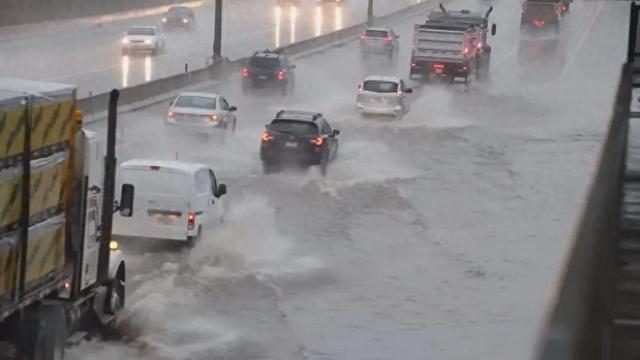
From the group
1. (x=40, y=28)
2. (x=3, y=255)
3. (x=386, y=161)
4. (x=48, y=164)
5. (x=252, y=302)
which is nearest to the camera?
(x=3, y=255)

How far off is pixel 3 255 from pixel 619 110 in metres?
5.39

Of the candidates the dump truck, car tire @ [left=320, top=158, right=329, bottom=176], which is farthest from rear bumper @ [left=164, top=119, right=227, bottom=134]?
the dump truck

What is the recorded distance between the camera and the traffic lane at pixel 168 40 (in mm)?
55125

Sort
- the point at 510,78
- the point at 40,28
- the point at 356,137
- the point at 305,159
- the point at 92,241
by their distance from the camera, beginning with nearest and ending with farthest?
the point at 92,241, the point at 305,159, the point at 356,137, the point at 510,78, the point at 40,28

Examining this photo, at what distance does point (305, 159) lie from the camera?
33375 mm

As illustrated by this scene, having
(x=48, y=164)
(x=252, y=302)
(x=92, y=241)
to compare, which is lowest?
(x=252, y=302)

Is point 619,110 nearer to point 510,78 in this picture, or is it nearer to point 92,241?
point 92,241

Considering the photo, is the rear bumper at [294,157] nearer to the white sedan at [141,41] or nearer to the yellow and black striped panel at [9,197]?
the yellow and black striped panel at [9,197]

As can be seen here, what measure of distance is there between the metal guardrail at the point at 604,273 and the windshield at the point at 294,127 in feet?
57.5

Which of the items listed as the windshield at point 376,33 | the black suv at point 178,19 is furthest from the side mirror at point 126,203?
the black suv at point 178,19

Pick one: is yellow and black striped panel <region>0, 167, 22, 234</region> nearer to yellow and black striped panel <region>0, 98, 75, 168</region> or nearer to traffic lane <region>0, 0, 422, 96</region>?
yellow and black striped panel <region>0, 98, 75, 168</region>

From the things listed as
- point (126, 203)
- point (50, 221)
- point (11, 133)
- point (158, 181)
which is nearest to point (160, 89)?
point (158, 181)

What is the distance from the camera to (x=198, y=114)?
37719 mm

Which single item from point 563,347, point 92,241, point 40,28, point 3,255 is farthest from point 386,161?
point 40,28
